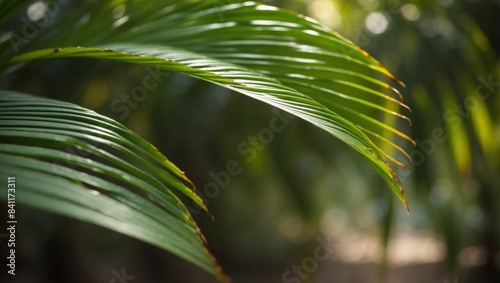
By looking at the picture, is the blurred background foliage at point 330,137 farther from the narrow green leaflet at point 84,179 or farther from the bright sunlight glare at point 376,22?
the narrow green leaflet at point 84,179

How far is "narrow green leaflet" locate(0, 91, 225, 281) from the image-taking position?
11.4 inches

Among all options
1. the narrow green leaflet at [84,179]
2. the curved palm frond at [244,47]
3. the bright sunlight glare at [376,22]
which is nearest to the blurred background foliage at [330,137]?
the bright sunlight glare at [376,22]

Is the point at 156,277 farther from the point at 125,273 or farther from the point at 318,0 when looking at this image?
the point at 318,0

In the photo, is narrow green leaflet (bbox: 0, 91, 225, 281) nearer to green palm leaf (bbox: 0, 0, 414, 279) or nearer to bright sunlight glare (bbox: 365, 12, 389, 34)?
green palm leaf (bbox: 0, 0, 414, 279)

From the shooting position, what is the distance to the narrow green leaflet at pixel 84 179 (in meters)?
0.29

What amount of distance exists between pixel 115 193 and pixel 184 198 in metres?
1.53

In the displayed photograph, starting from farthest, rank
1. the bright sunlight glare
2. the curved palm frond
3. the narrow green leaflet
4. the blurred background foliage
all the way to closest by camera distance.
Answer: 1. the bright sunlight glare
2. the blurred background foliage
3. the curved palm frond
4. the narrow green leaflet

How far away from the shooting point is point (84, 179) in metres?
0.33

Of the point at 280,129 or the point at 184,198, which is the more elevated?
the point at 280,129

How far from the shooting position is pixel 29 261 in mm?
2951

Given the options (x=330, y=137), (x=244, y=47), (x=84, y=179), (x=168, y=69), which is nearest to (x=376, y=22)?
(x=330, y=137)

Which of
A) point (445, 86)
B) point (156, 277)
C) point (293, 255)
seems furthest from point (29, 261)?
point (445, 86)

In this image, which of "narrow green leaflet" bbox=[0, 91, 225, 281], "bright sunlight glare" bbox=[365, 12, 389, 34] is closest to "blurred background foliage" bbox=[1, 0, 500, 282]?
"bright sunlight glare" bbox=[365, 12, 389, 34]

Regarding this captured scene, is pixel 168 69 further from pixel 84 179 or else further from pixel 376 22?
pixel 376 22
